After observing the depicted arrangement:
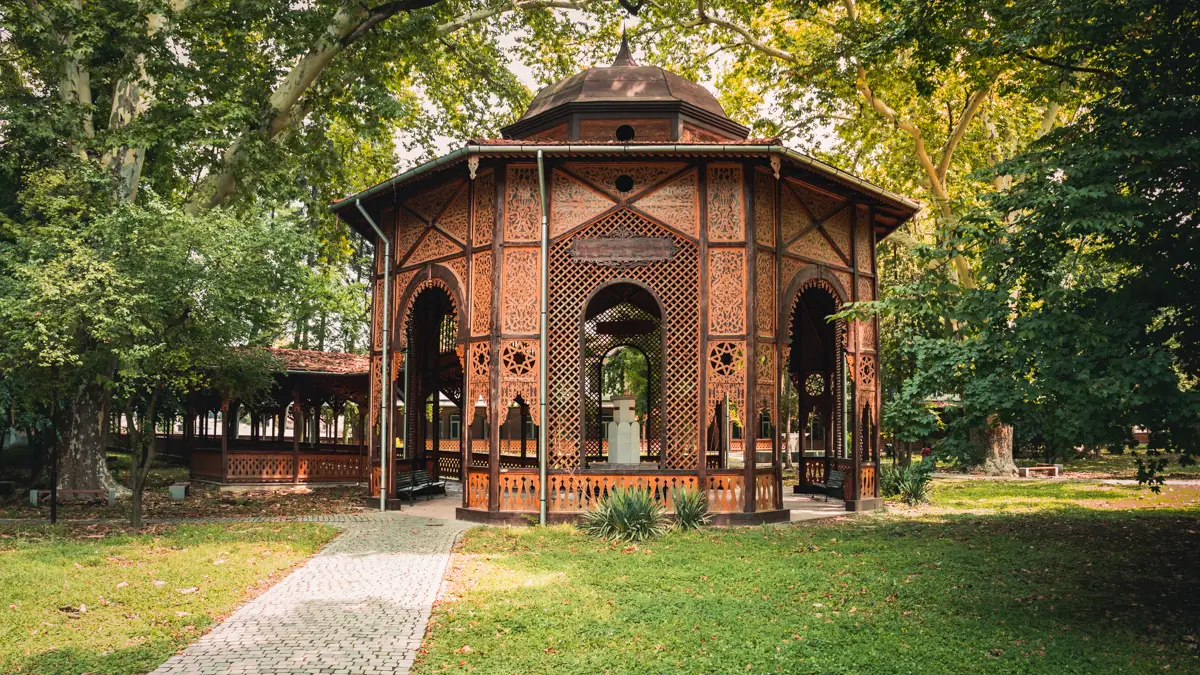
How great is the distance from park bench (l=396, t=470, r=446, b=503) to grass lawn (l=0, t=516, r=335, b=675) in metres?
3.19

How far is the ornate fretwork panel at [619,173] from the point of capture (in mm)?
12781

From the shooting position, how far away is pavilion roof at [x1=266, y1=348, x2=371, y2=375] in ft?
69.0

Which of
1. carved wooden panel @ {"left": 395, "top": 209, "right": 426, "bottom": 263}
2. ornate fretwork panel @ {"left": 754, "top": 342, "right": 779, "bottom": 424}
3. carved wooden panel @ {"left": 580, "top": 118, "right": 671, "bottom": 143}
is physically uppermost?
carved wooden panel @ {"left": 580, "top": 118, "right": 671, "bottom": 143}

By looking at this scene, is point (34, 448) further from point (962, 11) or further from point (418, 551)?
point (962, 11)

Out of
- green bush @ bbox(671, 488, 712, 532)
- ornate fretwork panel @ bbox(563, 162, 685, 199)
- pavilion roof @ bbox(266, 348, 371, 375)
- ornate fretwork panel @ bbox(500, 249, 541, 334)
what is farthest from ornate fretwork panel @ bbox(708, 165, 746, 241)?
pavilion roof @ bbox(266, 348, 371, 375)

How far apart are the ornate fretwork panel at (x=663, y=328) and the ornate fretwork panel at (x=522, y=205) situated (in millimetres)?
502

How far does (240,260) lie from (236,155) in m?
3.80

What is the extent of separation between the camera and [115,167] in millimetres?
15945

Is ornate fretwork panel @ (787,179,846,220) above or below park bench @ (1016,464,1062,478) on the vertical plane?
above

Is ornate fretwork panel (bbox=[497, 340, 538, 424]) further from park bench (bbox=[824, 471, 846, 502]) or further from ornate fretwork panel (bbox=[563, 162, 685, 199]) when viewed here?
park bench (bbox=[824, 471, 846, 502])

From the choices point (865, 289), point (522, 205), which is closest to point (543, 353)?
point (522, 205)

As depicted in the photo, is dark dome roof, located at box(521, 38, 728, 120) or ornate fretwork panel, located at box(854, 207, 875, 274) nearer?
dark dome roof, located at box(521, 38, 728, 120)

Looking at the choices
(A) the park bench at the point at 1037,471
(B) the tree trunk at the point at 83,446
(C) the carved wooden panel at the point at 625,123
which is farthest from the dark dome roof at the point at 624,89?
(A) the park bench at the point at 1037,471

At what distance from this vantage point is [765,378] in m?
12.7
